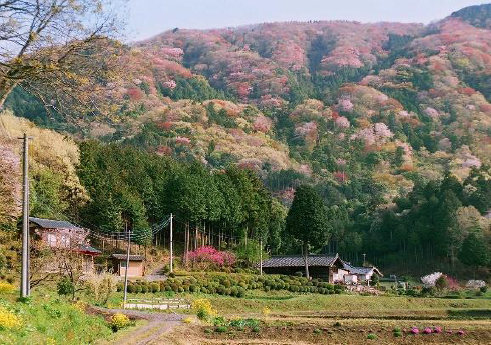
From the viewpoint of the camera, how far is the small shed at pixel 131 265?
47.4 metres

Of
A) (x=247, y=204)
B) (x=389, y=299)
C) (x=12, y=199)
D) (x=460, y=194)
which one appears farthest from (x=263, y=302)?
(x=460, y=194)

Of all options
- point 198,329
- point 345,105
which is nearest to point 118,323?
point 198,329

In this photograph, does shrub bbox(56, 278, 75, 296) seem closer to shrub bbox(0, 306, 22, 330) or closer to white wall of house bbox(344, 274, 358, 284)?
shrub bbox(0, 306, 22, 330)

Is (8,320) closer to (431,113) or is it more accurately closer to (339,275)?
(339,275)

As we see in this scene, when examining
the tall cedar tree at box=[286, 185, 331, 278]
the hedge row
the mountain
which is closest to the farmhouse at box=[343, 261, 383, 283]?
the tall cedar tree at box=[286, 185, 331, 278]

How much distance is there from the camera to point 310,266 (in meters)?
58.6

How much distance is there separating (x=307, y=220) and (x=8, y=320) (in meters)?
42.3

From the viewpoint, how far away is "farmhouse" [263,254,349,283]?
57906 mm

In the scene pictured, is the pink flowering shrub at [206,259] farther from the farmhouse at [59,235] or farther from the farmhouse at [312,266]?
the farmhouse at [59,235]

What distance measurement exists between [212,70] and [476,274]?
409 ft

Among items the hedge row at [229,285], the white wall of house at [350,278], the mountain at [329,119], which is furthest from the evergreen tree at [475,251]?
the mountain at [329,119]

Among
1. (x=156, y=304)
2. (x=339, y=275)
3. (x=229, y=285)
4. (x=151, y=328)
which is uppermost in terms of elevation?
(x=151, y=328)

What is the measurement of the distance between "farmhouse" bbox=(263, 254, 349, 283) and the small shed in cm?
1441

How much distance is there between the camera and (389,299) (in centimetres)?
4234
